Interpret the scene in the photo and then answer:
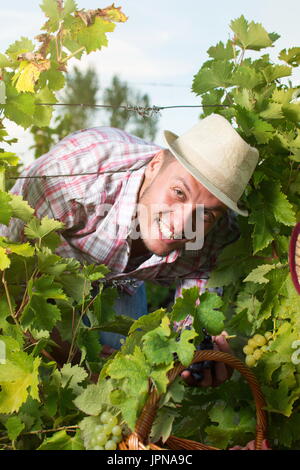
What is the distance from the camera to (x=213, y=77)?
4.95 ft

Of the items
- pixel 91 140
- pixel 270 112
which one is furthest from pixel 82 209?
pixel 270 112

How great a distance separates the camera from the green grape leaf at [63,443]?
1.05 meters

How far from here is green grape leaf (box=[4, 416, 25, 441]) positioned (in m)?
1.08

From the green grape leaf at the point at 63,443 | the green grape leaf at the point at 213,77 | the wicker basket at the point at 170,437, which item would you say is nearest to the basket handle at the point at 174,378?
the wicker basket at the point at 170,437

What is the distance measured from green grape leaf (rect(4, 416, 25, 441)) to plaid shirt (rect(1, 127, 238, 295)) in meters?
0.57

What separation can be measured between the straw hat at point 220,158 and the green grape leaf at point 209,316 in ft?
1.14

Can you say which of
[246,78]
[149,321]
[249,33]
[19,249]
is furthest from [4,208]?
[249,33]

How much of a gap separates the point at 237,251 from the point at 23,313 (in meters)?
0.55

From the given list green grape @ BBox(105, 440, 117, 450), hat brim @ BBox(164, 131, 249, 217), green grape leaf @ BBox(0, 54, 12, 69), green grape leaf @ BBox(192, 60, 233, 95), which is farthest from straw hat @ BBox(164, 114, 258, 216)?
green grape @ BBox(105, 440, 117, 450)

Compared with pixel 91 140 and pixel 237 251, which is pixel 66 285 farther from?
pixel 91 140

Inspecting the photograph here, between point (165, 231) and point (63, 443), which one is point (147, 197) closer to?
point (165, 231)

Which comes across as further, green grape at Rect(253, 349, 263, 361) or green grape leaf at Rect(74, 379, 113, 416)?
green grape at Rect(253, 349, 263, 361)

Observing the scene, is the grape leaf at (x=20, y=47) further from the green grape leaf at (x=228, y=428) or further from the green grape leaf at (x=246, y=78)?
the green grape leaf at (x=228, y=428)

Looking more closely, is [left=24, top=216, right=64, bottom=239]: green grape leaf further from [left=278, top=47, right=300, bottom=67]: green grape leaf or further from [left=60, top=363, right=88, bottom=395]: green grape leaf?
[left=278, top=47, right=300, bottom=67]: green grape leaf
